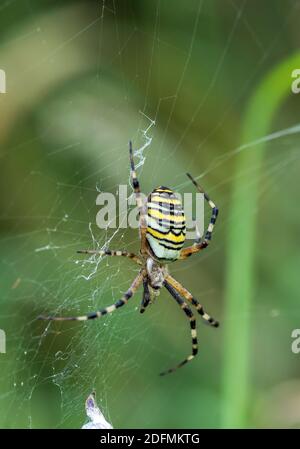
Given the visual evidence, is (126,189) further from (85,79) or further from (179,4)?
(179,4)

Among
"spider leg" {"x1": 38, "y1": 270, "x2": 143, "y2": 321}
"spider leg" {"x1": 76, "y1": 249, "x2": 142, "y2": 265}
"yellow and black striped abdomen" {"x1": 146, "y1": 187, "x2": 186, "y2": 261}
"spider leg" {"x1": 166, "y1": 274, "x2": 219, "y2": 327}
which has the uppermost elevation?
"yellow and black striped abdomen" {"x1": 146, "y1": 187, "x2": 186, "y2": 261}

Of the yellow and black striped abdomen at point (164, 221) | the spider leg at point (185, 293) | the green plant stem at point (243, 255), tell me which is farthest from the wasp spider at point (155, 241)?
the green plant stem at point (243, 255)

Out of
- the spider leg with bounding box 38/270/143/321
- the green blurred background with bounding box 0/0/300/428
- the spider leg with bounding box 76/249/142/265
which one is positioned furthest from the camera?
the green blurred background with bounding box 0/0/300/428

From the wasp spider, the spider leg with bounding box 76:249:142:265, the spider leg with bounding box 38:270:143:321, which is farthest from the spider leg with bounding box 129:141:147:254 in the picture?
the spider leg with bounding box 38:270:143:321

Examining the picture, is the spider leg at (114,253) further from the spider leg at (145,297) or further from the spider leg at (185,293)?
the spider leg at (185,293)

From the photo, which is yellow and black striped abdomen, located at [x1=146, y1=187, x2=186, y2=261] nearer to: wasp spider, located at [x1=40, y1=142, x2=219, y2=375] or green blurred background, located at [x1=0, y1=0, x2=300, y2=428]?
wasp spider, located at [x1=40, y1=142, x2=219, y2=375]
